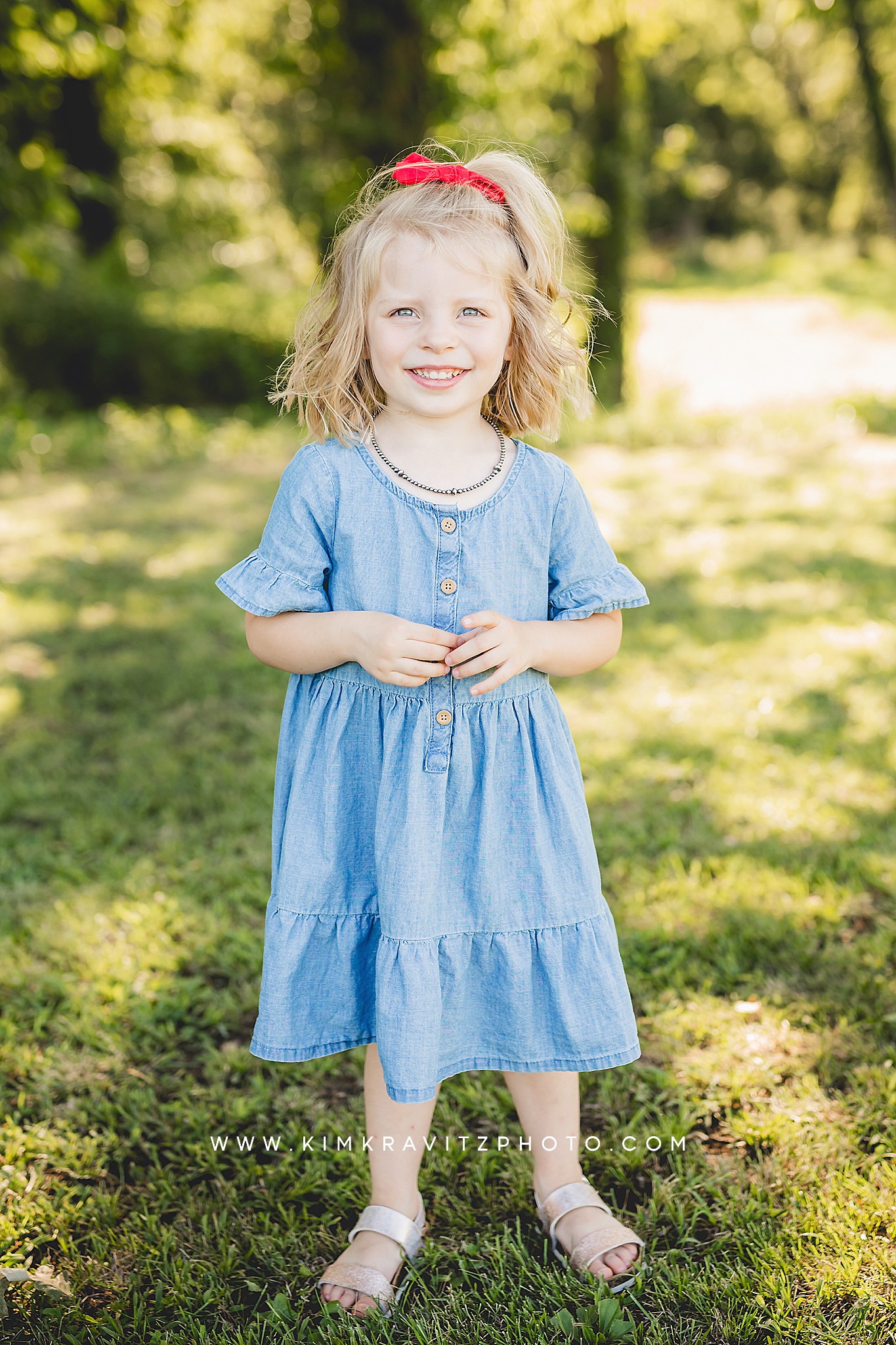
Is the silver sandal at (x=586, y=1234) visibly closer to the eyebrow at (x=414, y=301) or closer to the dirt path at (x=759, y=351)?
the eyebrow at (x=414, y=301)

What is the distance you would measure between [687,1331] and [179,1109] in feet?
3.48

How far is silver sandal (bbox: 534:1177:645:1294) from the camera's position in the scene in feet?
5.67

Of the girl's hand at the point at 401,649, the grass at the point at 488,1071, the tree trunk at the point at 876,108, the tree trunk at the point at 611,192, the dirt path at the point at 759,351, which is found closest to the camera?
the girl's hand at the point at 401,649

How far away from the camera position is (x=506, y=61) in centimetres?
849

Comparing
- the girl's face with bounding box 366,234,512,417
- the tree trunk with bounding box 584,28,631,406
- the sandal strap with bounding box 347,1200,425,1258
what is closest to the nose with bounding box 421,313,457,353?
the girl's face with bounding box 366,234,512,417

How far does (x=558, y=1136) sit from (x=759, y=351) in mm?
14445

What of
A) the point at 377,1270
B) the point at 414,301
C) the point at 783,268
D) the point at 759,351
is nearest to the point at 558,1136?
the point at 377,1270

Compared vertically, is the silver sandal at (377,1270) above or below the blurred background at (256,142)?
below

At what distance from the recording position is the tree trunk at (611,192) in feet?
31.4

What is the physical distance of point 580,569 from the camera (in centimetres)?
171

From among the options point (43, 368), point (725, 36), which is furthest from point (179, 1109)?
point (725, 36)

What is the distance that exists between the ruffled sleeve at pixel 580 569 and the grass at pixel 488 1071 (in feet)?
3.44

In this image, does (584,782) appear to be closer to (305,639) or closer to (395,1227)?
(395,1227)

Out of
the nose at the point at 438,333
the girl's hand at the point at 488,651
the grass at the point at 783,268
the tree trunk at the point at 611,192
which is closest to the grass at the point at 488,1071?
the girl's hand at the point at 488,651
